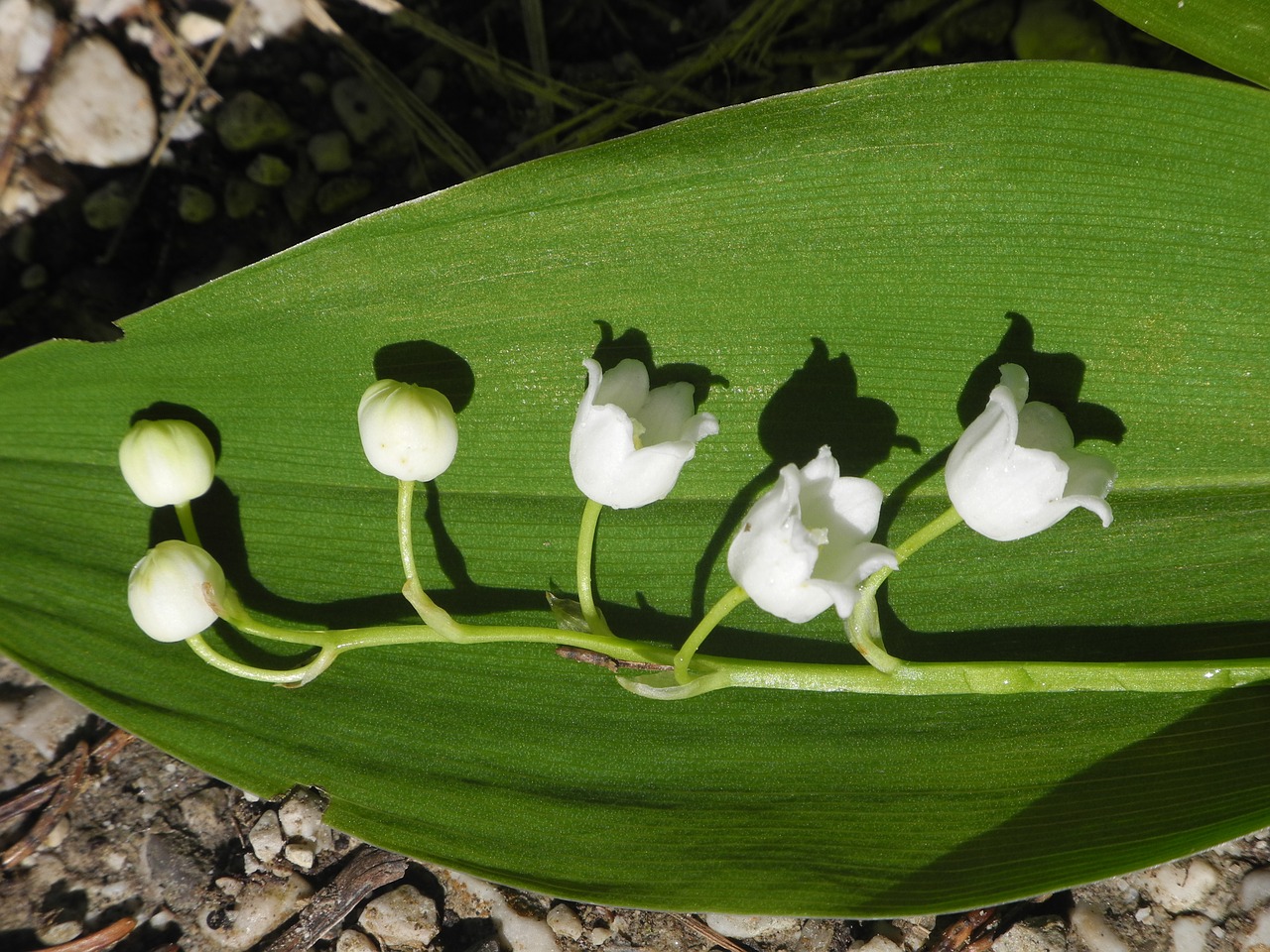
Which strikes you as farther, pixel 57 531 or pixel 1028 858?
pixel 57 531

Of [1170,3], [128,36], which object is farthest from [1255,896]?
[128,36]

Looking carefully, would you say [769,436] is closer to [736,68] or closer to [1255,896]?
[736,68]

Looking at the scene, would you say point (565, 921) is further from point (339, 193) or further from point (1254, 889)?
point (339, 193)

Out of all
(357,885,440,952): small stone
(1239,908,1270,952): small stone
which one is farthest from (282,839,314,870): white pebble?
(1239,908,1270,952): small stone

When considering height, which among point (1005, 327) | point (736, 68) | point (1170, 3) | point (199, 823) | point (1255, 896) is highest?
point (736, 68)

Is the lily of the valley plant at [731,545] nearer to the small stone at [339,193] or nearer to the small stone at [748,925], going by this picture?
the small stone at [748,925]

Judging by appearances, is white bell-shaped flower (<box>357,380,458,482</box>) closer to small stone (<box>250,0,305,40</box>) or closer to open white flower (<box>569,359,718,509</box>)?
open white flower (<box>569,359,718,509</box>)

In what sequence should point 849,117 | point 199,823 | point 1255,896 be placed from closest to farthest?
point 849,117
point 1255,896
point 199,823
